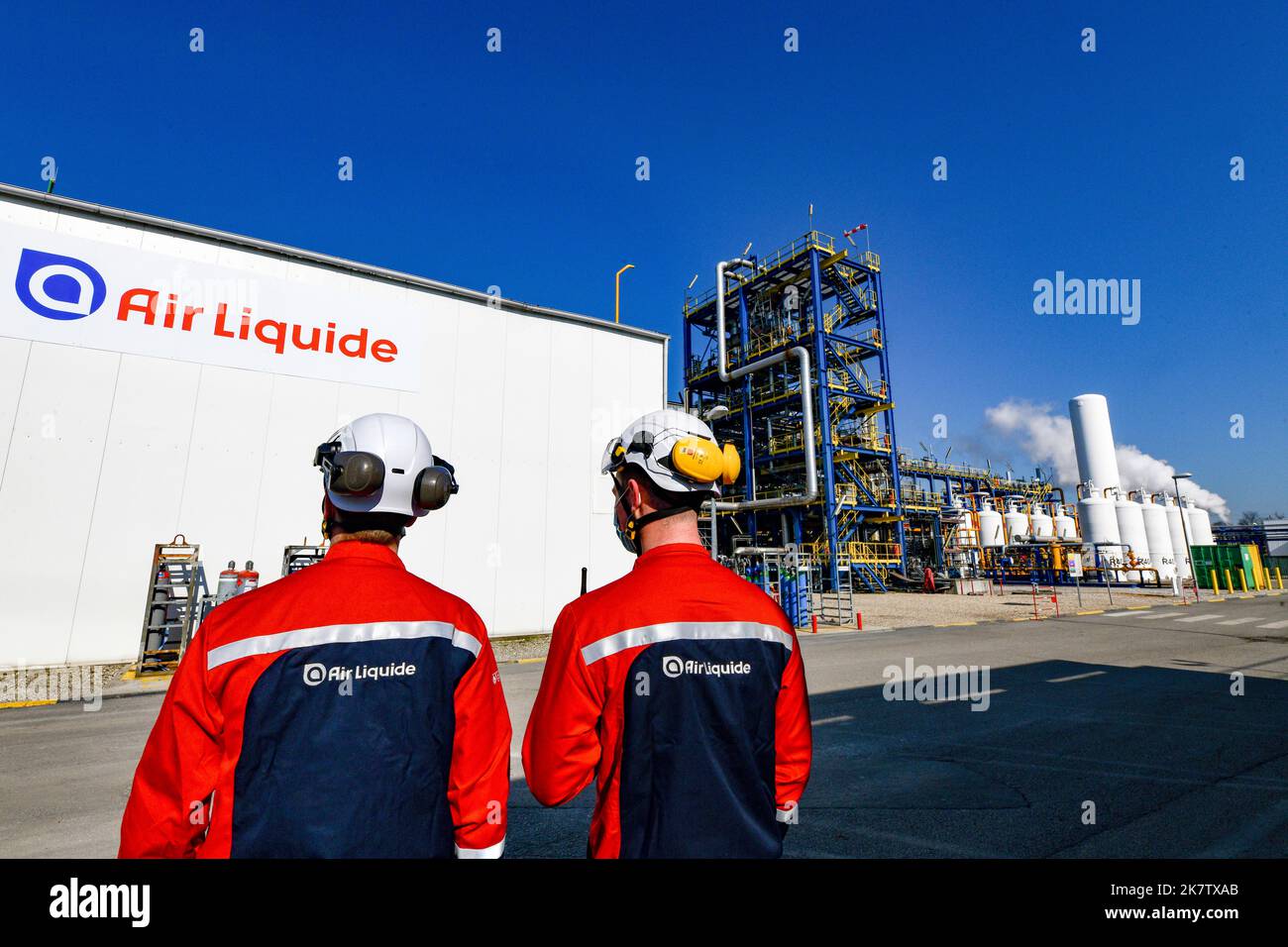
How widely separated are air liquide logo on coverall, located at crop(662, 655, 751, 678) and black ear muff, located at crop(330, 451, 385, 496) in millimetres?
976

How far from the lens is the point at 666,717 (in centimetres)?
154

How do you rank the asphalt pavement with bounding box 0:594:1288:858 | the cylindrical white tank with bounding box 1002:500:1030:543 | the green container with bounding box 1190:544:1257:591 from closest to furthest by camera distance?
the asphalt pavement with bounding box 0:594:1288:858, the green container with bounding box 1190:544:1257:591, the cylindrical white tank with bounding box 1002:500:1030:543

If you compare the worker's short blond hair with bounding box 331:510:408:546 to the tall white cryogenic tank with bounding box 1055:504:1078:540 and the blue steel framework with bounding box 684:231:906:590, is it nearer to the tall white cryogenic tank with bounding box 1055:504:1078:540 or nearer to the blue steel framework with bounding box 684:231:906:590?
the blue steel framework with bounding box 684:231:906:590

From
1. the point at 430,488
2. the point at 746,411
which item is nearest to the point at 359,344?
the point at 430,488

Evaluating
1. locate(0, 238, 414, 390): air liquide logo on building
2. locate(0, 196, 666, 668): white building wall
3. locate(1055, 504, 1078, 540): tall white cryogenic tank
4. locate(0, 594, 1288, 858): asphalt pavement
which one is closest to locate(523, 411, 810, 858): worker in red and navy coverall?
locate(0, 594, 1288, 858): asphalt pavement

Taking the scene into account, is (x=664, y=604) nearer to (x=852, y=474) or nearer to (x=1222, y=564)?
(x=852, y=474)

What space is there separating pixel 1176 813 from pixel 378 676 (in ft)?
17.9

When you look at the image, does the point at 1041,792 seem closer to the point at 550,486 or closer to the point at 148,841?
the point at 148,841

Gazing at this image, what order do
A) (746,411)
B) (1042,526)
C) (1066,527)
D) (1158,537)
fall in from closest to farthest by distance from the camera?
(746,411) → (1158,537) → (1042,526) → (1066,527)

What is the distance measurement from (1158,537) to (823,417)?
25.9 metres

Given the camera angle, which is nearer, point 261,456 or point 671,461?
point 671,461

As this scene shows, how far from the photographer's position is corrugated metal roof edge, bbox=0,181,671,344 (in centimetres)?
1019

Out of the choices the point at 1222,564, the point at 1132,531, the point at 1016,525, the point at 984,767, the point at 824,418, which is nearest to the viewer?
the point at 984,767

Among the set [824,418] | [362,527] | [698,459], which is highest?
[824,418]
